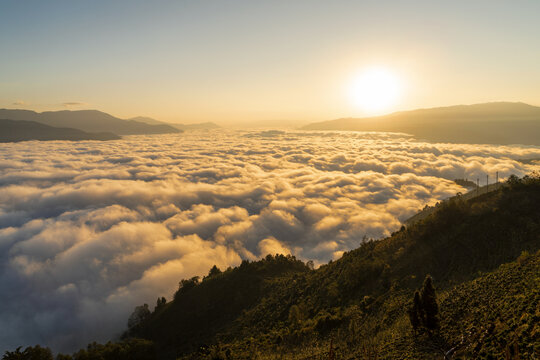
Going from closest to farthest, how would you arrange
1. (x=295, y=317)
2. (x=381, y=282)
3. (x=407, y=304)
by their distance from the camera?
(x=407, y=304) < (x=381, y=282) < (x=295, y=317)

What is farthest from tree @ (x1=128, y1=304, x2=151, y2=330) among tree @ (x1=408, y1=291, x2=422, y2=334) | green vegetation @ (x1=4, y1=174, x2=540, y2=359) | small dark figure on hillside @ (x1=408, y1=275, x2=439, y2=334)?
small dark figure on hillside @ (x1=408, y1=275, x2=439, y2=334)

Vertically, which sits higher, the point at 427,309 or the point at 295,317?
the point at 427,309

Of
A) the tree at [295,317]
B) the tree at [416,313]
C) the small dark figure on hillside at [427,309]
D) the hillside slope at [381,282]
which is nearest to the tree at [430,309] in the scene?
the small dark figure on hillside at [427,309]

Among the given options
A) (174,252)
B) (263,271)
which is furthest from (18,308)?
(263,271)

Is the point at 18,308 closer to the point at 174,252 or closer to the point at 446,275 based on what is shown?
the point at 174,252

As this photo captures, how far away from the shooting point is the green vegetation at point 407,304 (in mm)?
21422

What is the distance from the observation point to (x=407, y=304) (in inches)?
1296

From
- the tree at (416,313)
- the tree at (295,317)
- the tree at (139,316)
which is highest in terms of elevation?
the tree at (416,313)

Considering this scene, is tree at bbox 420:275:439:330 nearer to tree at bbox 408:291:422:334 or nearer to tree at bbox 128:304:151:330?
tree at bbox 408:291:422:334

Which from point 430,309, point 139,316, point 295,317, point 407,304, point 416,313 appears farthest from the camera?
point 139,316

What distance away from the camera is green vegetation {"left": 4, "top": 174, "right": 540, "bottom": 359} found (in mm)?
21422

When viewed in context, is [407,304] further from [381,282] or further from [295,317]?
[295,317]

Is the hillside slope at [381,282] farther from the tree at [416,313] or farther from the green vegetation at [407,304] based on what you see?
the tree at [416,313]

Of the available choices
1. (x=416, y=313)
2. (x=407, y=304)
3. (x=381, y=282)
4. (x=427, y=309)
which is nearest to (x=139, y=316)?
(x=381, y=282)
